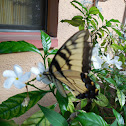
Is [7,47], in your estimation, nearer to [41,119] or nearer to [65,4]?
[41,119]

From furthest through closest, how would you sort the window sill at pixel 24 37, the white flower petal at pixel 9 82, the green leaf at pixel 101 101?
the window sill at pixel 24 37 < the green leaf at pixel 101 101 < the white flower petal at pixel 9 82

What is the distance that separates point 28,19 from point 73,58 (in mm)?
882

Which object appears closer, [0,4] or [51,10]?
[0,4]

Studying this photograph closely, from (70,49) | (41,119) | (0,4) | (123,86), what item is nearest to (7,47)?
(70,49)

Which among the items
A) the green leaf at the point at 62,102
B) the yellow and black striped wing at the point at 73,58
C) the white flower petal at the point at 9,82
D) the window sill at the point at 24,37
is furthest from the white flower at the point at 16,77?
the window sill at the point at 24,37

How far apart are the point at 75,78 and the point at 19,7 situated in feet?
2.94

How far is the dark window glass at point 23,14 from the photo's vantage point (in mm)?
1062

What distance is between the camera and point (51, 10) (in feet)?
4.03

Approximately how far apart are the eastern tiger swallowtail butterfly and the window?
1.93 feet

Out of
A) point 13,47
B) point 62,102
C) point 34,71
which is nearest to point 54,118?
point 62,102

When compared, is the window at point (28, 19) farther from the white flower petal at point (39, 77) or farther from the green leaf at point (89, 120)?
the green leaf at point (89, 120)

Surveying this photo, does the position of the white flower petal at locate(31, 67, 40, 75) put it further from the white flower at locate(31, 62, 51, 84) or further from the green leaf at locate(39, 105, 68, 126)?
the green leaf at locate(39, 105, 68, 126)

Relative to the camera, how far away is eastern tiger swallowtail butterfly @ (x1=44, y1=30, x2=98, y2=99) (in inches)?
18.7

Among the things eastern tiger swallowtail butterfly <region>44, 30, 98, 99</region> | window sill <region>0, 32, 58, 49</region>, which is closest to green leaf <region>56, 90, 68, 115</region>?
eastern tiger swallowtail butterfly <region>44, 30, 98, 99</region>
